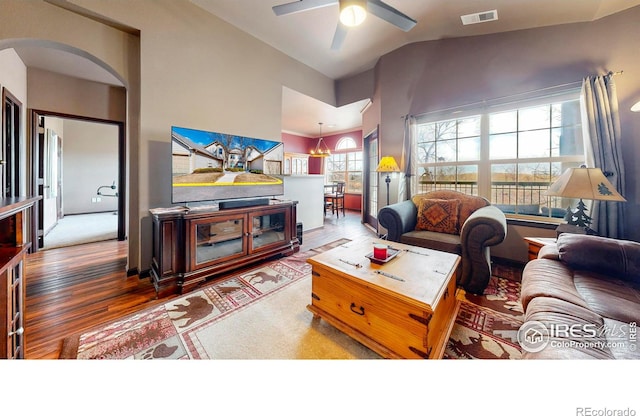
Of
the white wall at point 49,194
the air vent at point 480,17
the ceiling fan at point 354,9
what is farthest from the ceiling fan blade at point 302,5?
the white wall at point 49,194

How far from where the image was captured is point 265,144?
9.60ft

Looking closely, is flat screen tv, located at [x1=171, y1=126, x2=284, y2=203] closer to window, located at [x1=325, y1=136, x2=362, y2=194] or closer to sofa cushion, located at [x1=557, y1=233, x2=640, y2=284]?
sofa cushion, located at [x1=557, y1=233, x2=640, y2=284]

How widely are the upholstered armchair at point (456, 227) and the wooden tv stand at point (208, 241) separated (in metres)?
1.34

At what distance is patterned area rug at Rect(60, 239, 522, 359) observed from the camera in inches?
51.6

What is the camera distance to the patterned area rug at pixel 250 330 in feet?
4.30

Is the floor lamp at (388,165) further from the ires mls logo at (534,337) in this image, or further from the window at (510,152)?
the ires mls logo at (534,337)

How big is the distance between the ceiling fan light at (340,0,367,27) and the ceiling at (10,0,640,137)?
0.98 metres

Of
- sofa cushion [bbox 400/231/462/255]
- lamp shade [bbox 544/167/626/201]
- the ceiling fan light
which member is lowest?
sofa cushion [bbox 400/231/462/255]

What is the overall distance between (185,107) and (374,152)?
3.53 meters

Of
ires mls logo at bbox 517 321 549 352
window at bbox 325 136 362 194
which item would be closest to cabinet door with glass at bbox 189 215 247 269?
ires mls logo at bbox 517 321 549 352

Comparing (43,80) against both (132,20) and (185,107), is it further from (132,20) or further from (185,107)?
(185,107)

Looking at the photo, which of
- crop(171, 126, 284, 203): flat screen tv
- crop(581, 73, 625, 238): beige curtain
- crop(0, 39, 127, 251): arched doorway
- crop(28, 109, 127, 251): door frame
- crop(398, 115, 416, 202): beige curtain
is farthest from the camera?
crop(398, 115, 416, 202): beige curtain

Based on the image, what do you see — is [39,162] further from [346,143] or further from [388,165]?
[346,143]

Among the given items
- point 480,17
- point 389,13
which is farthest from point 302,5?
point 480,17
